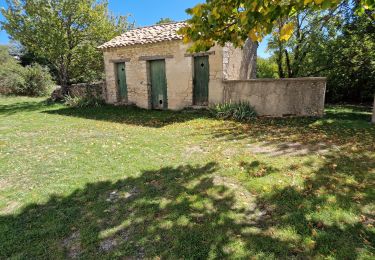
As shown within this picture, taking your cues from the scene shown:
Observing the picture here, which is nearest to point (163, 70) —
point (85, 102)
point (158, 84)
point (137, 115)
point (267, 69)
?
point (158, 84)

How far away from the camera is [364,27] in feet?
39.3

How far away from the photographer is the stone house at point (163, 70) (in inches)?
396

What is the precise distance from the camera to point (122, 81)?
12773mm

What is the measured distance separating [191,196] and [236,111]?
5857 mm

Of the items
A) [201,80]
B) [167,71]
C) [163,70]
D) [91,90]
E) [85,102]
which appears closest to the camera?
[201,80]

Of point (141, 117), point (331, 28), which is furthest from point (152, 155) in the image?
point (331, 28)

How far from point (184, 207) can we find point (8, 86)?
69.8 feet

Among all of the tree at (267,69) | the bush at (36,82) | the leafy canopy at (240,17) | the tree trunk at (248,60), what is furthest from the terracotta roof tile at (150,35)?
the tree at (267,69)

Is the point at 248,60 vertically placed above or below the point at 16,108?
above

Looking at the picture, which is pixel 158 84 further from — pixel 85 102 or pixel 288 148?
pixel 288 148

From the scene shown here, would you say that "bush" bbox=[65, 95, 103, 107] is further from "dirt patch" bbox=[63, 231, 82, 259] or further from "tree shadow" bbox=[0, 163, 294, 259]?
"dirt patch" bbox=[63, 231, 82, 259]

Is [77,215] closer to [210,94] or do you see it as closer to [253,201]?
[253,201]

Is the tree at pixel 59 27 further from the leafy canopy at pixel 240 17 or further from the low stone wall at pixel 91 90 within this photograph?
the leafy canopy at pixel 240 17

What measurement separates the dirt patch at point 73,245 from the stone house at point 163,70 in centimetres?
791
